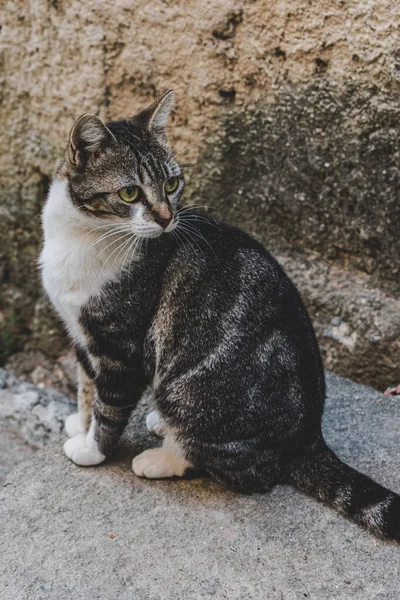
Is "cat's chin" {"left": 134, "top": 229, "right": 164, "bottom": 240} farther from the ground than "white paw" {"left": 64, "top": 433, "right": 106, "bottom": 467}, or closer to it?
farther from the ground

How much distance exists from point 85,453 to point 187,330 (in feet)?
2.24

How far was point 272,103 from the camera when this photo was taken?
11.1 feet

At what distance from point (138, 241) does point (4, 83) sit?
2105 mm

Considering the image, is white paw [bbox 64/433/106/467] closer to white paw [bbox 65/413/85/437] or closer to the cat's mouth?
white paw [bbox 65/413/85/437]

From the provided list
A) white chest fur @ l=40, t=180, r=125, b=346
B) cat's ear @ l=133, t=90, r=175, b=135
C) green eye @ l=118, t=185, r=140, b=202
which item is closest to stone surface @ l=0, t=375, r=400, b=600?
white chest fur @ l=40, t=180, r=125, b=346

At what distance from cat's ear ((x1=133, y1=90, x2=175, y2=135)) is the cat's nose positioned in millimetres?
409

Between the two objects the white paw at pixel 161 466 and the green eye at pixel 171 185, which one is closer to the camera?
the green eye at pixel 171 185

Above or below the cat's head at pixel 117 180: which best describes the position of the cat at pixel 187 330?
below

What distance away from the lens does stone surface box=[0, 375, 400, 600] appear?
226cm

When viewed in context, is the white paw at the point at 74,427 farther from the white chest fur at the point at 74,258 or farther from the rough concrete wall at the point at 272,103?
the rough concrete wall at the point at 272,103

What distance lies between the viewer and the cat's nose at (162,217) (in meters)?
2.42

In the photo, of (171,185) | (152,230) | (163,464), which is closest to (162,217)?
(152,230)

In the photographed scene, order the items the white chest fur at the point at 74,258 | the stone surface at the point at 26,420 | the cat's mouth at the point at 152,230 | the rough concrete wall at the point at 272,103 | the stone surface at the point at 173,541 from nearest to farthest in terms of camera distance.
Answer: the stone surface at the point at 173,541, the cat's mouth at the point at 152,230, the white chest fur at the point at 74,258, the rough concrete wall at the point at 272,103, the stone surface at the point at 26,420

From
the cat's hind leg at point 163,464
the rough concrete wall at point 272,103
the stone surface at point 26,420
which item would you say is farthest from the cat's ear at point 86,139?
the stone surface at point 26,420
